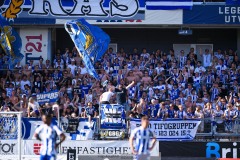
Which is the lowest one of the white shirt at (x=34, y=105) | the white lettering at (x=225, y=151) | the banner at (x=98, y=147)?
the white lettering at (x=225, y=151)

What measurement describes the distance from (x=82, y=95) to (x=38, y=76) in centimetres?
237

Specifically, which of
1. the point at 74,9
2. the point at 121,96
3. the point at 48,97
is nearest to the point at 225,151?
the point at 121,96

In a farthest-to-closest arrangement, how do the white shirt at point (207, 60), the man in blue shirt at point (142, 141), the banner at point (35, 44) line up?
1. the banner at point (35, 44)
2. the white shirt at point (207, 60)
3. the man in blue shirt at point (142, 141)

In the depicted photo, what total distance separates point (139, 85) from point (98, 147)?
4.67m

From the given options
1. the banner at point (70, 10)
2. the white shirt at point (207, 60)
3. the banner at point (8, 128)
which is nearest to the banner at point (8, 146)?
the banner at point (8, 128)

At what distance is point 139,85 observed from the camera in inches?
1121

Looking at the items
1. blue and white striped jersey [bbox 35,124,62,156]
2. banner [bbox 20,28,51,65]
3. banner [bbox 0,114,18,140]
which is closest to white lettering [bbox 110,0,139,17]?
banner [bbox 20,28,51,65]

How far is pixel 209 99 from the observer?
28266 mm

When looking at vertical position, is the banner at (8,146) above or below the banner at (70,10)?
below

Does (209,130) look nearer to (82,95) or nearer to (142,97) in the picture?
(142,97)

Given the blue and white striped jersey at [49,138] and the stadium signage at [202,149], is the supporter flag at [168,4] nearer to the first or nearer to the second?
the stadium signage at [202,149]

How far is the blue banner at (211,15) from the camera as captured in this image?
31969 millimetres

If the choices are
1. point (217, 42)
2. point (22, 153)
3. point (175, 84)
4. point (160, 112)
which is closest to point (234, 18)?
point (217, 42)

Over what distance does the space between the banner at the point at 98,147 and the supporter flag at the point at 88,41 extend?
3.64 metres
